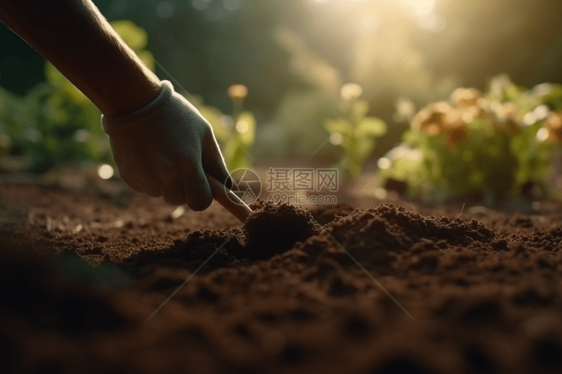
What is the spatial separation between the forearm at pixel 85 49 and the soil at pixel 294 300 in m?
0.58

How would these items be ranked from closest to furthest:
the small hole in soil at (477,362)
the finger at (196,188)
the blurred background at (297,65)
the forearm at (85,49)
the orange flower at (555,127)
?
the small hole in soil at (477,362), the forearm at (85,49), the finger at (196,188), the orange flower at (555,127), the blurred background at (297,65)

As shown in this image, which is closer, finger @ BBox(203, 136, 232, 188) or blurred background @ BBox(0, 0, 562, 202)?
finger @ BBox(203, 136, 232, 188)

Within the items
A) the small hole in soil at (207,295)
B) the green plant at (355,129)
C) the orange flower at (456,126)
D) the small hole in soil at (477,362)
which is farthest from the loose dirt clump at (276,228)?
the green plant at (355,129)

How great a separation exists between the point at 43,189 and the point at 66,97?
1.02 m

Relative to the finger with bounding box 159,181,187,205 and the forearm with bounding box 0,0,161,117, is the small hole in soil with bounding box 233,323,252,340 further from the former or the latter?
the forearm with bounding box 0,0,161,117

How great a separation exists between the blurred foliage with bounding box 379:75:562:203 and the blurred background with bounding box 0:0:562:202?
22.8 inches

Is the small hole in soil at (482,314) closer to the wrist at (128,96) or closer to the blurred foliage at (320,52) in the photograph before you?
the wrist at (128,96)

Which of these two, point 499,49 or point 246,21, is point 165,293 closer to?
point 499,49

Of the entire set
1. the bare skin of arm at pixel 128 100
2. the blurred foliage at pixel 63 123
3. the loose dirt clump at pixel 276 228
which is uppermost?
the blurred foliage at pixel 63 123

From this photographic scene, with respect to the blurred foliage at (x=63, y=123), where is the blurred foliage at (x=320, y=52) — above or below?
above

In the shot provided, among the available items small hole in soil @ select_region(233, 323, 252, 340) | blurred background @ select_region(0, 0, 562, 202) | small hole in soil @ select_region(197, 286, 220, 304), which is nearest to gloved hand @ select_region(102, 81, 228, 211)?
small hole in soil @ select_region(197, 286, 220, 304)

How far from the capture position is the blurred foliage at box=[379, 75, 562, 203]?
2.83 m

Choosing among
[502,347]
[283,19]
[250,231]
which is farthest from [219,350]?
[283,19]

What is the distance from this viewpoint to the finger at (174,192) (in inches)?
60.8
